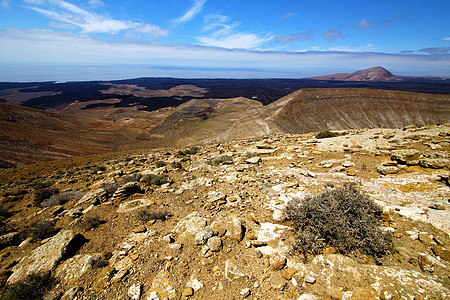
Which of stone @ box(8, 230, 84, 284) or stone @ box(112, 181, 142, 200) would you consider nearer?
stone @ box(8, 230, 84, 284)

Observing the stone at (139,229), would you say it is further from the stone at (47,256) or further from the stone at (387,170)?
the stone at (387,170)

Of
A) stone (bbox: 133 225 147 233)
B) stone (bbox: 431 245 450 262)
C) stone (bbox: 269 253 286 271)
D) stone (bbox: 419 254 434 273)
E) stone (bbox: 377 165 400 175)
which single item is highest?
stone (bbox: 377 165 400 175)

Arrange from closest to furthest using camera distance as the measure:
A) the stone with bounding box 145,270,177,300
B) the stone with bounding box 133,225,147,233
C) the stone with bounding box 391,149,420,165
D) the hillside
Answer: the stone with bounding box 145,270,177,300 < the stone with bounding box 133,225,147,233 < the stone with bounding box 391,149,420,165 < the hillside

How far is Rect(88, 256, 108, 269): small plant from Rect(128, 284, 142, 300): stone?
938 millimetres

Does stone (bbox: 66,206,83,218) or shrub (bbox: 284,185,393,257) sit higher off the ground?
shrub (bbox: 284,185,393,257)

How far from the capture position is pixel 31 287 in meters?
3.18

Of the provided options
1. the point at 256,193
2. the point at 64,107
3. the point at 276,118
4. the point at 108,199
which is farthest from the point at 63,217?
the point at 64,107

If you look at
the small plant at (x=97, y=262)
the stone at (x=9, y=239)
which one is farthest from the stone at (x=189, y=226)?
the stone at (x=9, y=239)

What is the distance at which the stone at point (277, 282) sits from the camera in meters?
2.90

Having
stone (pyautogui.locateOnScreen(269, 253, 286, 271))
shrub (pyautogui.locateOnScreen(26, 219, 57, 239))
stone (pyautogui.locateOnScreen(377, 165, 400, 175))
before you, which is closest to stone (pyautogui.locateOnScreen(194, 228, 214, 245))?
stone (pyautogui.locateOnScreen(269, 253, 286, 271))

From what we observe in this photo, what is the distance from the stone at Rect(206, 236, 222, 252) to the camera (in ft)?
12.2

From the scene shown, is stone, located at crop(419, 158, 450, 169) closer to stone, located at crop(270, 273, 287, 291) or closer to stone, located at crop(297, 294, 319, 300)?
stone, located at crop(297, 294, 319, 300)

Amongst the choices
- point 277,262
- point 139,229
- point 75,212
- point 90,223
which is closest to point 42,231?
point 75,212

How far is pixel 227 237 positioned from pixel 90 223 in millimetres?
3751
